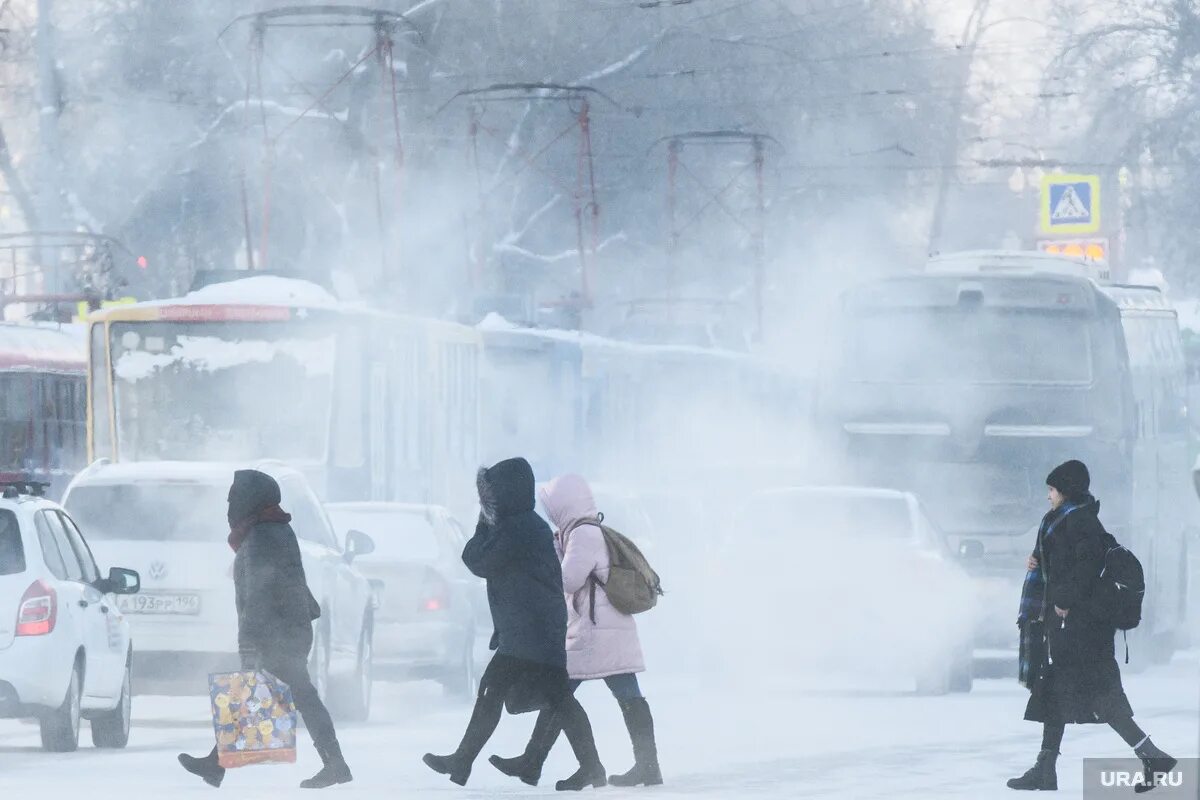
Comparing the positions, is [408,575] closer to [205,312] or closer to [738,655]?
[738,655]

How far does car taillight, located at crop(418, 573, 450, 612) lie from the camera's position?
64.8 feet

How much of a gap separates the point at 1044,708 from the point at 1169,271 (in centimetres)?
4121

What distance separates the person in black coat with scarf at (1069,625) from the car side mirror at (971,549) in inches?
319

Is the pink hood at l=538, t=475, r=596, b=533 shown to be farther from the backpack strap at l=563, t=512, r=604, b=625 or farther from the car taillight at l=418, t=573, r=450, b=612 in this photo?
the car taillight at l=418, t=573, r=450, b=612

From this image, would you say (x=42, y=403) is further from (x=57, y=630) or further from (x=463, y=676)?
(x=57, y=630)

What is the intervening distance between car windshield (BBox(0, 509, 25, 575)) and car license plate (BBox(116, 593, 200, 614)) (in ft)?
7.66

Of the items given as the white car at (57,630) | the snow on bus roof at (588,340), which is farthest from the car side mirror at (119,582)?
the snow on bus roof at (588,340)

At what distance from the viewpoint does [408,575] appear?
65.0 ft

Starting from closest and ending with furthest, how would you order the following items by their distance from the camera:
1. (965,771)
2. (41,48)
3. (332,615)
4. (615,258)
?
1. (965,771)
2. (332,615)
3. (41,48)
4. (615,258)

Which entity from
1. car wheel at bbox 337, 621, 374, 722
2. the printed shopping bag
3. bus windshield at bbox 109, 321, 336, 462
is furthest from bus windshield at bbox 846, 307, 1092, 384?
the printed shopping bag

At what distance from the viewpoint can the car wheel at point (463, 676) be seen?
20.1m

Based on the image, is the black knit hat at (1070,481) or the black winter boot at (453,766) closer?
the black knit hat at (1070,481)

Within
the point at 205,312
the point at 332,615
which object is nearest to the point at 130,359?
the point at 205,312

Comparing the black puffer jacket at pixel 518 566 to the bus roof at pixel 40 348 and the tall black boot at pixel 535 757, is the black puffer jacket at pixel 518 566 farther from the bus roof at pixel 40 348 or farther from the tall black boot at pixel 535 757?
the bus roof at pixel 40 348
